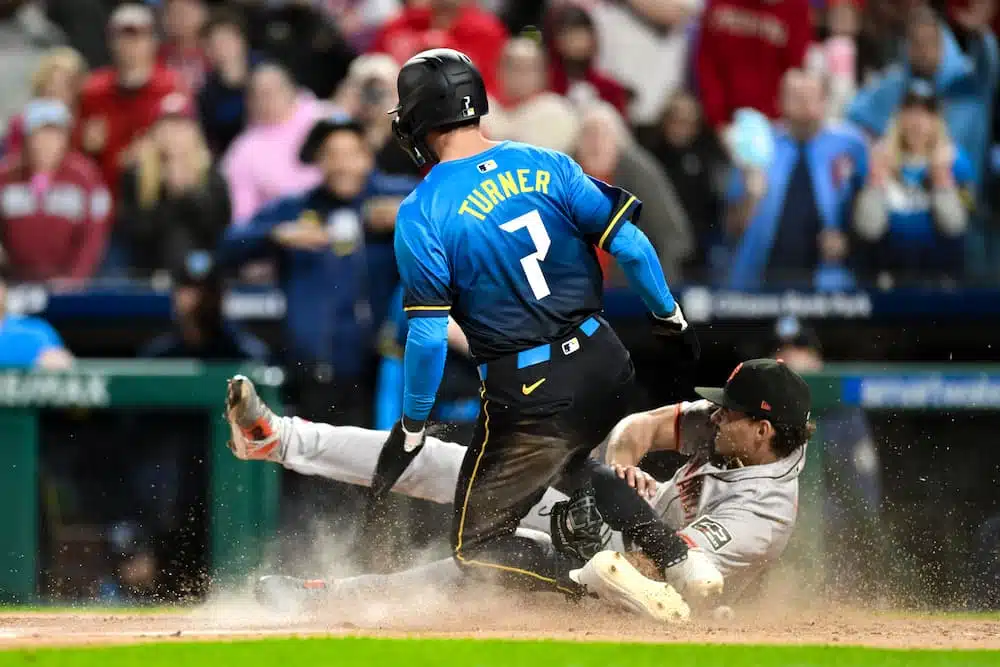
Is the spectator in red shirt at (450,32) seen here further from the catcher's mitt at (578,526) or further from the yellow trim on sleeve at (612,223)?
the catcher's mitt at (578,526)

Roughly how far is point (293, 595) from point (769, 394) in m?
2.14

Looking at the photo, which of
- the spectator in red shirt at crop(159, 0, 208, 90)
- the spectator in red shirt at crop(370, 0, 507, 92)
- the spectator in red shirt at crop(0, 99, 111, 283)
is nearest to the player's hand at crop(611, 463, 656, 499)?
the spectator in red shirt at crop(370, 0, 507, 92)

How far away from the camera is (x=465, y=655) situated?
512 centimetres

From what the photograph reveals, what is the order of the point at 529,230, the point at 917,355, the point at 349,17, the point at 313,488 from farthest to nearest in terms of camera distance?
the point at 349,17 < the point at 917,355 < the point at 313,488 < the point at 529,230

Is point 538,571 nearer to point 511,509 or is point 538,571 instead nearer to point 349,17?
point 511,509

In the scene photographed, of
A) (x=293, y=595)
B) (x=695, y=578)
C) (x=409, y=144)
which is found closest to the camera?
(x=695, y=578)

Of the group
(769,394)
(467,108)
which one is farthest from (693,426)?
(467,108)

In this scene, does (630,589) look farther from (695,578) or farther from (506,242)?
(506,242)

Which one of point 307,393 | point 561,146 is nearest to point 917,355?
point 561,146

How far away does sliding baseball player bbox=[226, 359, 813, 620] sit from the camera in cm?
628

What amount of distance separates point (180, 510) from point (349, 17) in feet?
12.6

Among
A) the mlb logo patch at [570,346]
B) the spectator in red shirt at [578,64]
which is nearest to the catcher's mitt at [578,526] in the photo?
the mlb logo patch at [570,346]

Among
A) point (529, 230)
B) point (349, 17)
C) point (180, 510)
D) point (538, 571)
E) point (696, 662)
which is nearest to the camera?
point (696, 662)

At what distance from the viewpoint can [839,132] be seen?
32.7 ft
